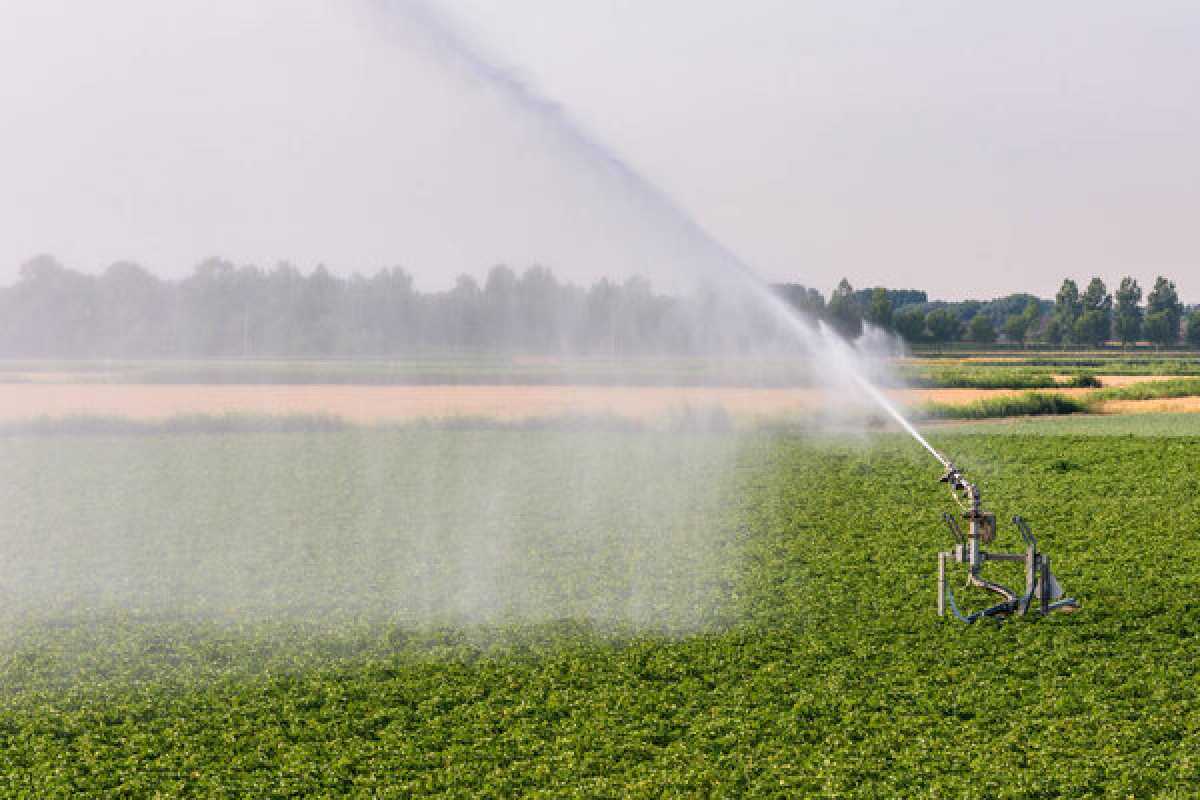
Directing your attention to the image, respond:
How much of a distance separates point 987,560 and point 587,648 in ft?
17.2

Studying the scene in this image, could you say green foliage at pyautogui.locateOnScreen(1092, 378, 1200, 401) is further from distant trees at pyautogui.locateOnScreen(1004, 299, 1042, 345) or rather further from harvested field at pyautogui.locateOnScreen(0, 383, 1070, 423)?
distant trees at pyautogui.locateOnScreen(1004, 299, 1042, 345)

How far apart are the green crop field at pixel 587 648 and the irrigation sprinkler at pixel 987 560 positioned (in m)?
0.40

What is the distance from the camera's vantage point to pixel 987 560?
14.0 meters

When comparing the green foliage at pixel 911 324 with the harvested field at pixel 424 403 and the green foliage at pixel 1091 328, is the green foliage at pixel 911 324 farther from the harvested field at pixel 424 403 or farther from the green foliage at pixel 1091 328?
the harvested field at pixel 424 403

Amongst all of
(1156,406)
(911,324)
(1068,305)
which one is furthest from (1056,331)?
(1156,406)

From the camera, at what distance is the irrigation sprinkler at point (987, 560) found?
13.0 m

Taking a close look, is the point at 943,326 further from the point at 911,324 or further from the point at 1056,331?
the point at 1056,331

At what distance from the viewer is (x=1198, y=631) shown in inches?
601

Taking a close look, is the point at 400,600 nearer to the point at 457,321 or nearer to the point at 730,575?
the point at 730,575

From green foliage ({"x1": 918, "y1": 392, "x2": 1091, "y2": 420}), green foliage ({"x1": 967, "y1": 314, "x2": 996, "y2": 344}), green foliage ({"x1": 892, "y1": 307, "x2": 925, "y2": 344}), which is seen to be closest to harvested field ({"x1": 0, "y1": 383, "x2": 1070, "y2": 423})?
green foliage ({"x1": 918, "y1": 392, "x2": 1091, "y2": 420})

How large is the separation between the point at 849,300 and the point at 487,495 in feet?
295

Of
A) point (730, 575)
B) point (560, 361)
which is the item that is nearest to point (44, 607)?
point (730, 575)

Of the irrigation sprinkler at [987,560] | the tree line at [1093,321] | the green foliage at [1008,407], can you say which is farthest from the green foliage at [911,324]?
the irrigation sprinkler at [987,560]

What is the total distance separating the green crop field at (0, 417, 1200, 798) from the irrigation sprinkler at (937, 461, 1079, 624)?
40cm
